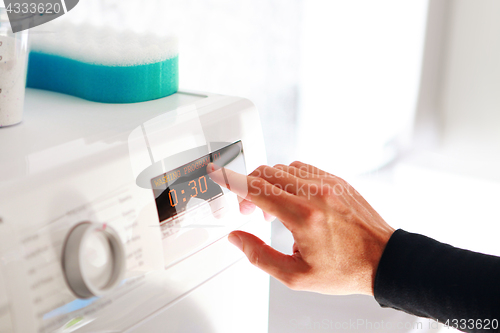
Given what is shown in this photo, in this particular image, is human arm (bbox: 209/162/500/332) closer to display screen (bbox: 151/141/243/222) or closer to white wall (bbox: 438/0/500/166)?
display screen (bbox: 151/141/243/222)

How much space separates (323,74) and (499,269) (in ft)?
3.94

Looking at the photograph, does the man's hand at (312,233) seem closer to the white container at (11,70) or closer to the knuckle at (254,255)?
the knuckle at (254,255)

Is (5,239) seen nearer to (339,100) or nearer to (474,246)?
(474,246)

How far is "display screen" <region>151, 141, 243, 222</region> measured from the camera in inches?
16.7

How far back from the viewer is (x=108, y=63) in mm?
542

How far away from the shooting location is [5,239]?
1.00 feet

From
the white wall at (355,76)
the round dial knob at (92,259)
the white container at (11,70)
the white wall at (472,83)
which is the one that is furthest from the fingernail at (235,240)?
the white wall at (472,83)

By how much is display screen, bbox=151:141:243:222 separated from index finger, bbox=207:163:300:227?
1 cm

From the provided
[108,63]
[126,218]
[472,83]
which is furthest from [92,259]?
[472,83]

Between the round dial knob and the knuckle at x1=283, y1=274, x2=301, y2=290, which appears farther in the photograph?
the knuckle at x1=283, y1=274, x2=301, y2=290

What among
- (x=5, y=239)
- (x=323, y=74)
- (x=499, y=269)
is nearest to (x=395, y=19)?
(x=323, y=74)

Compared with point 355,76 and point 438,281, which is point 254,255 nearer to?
point 438,281

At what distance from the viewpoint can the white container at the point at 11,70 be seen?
442 millimetres

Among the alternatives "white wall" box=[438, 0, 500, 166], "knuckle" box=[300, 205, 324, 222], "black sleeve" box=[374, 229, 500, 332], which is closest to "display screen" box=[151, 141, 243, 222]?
"knuckle" box=[300, 205, 324, 222]
